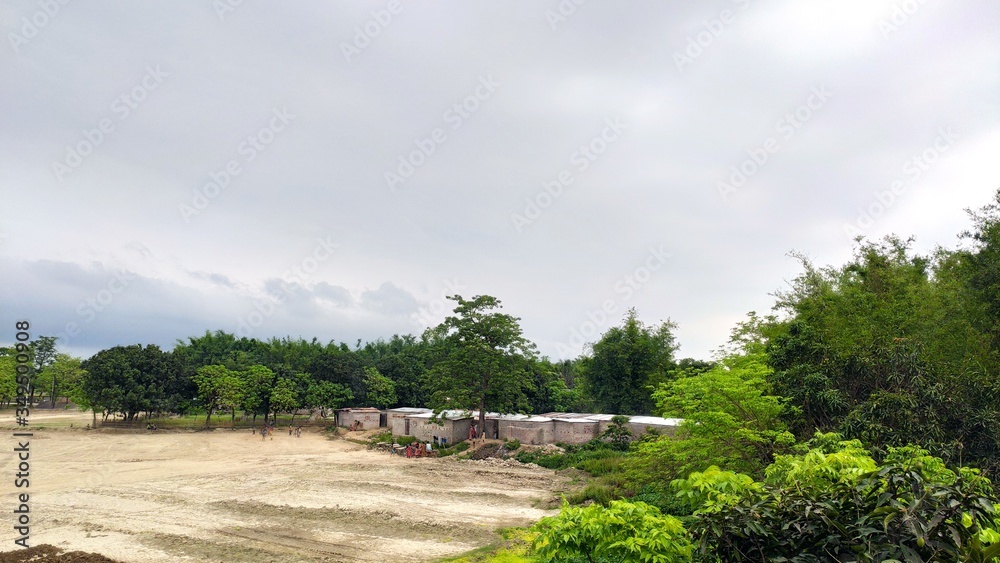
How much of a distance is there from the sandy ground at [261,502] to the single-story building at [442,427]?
15.3 ft

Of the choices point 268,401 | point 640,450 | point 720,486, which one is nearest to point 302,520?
point 640,450

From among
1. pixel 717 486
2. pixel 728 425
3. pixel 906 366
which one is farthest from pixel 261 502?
pixel 906 366

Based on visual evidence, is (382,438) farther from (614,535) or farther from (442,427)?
(614,535)

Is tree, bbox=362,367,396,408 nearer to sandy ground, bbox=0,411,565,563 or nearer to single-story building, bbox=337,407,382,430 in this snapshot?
single-story building, bbox=337,407,382,430

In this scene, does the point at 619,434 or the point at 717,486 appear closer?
the point at 717,486

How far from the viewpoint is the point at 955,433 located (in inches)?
672

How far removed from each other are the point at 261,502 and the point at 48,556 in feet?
28.0

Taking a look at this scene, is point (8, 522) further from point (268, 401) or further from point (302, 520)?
point (268, 401)

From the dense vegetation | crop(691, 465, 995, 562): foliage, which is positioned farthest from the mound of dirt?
crop(691, 465, 995, 562): foliage

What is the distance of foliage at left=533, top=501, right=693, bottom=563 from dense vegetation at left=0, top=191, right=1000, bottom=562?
1.1 inches

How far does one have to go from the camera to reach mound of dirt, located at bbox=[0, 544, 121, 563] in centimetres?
1695

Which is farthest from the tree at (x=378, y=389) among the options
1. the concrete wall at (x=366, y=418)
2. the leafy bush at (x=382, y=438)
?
the leafy bush at (x=382, y=438)

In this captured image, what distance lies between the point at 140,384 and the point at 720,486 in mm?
58852

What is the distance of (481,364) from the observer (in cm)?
4375
